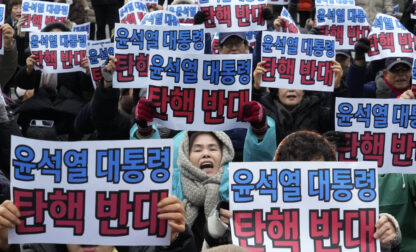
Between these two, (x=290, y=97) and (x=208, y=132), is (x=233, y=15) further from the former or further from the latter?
(x=208, y=132)

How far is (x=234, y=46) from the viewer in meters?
7.18

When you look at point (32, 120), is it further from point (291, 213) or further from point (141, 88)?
point (291, 213)

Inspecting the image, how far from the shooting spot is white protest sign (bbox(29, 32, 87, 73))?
8.00m

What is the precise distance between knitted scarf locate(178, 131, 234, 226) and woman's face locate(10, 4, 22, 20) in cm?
675

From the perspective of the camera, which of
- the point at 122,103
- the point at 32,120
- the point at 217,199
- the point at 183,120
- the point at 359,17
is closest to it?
the point at 217,199

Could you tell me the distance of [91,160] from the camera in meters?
3.70

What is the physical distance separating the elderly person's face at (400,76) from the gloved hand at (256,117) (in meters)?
1.98

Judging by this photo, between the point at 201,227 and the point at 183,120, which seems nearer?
the point at 201,227

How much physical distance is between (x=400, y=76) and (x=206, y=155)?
8.07ft

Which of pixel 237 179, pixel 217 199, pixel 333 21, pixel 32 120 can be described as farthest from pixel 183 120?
pixel 333 21

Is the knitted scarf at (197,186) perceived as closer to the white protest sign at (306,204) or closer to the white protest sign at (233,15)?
the white protest sign at (306,204)

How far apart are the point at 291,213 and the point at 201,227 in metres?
1.02

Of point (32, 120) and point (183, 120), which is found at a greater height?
point (183, 120)

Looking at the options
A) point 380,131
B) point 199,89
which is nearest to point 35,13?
point 199,89
